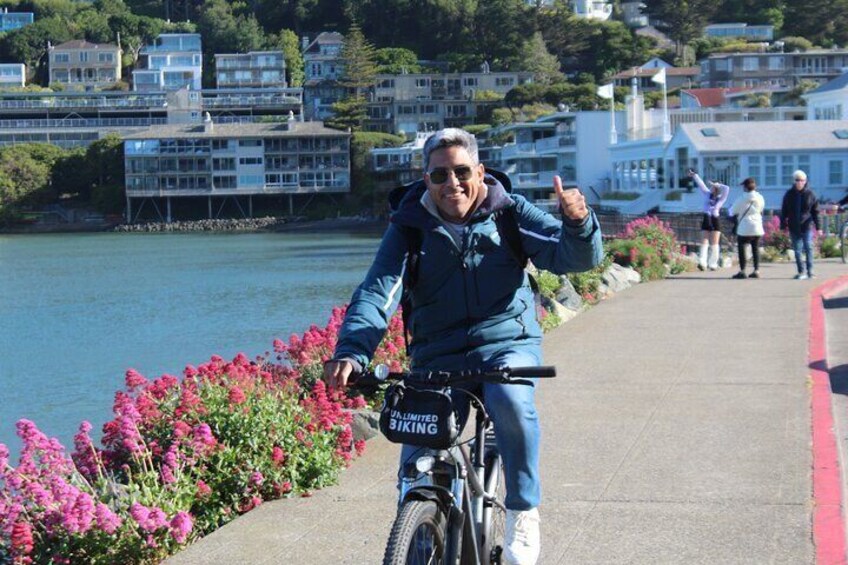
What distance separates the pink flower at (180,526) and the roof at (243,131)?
116758 millimetres

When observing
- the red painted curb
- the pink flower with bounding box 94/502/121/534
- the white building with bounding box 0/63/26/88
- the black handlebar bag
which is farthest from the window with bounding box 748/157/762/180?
the white building with bounding box 0/63/26/88

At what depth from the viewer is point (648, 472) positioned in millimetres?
7738

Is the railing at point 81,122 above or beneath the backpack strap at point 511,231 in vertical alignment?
above

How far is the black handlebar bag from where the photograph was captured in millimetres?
4602

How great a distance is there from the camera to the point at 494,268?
5059mm

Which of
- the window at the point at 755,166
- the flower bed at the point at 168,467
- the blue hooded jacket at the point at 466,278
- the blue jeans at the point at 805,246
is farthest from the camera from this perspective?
the window at the point at 755,166

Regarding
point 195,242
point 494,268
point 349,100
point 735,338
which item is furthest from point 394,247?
point 349,100

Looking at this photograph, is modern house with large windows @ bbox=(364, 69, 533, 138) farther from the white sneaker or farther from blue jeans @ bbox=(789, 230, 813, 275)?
the white sneaker

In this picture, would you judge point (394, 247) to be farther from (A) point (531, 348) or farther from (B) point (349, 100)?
(B) point (349, 100)

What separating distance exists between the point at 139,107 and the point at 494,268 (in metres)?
148

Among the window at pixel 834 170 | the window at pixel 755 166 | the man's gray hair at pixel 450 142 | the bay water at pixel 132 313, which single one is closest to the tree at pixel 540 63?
the bay water at pixel 132 313

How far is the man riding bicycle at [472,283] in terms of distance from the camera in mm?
4934

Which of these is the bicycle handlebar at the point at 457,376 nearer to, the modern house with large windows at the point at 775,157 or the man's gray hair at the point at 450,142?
the man's gray hair at the point at 450,142

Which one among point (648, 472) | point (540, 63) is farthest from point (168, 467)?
point (540, 63)
